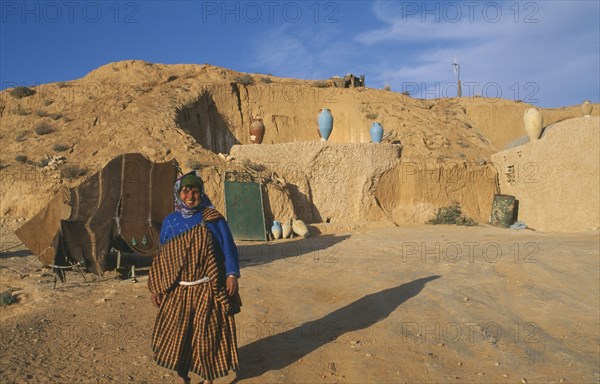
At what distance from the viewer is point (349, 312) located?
497 centimetres

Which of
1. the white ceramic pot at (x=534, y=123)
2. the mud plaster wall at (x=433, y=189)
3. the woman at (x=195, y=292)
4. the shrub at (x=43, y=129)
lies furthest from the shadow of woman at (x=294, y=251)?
the shrub at (x=43, y=129)

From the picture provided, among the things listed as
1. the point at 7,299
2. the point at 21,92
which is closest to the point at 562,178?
the point at 7,299

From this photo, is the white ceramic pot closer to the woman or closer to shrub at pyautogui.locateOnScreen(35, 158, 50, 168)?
the woman

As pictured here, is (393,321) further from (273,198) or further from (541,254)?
(273,198)

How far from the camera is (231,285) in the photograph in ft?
10.4

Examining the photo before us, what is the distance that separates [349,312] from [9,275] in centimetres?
467

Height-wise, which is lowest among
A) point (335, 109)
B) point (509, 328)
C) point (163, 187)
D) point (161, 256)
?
point (509, 328)

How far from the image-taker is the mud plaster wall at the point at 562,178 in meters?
11.8

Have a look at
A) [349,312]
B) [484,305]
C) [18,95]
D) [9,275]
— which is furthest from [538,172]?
[18,95]

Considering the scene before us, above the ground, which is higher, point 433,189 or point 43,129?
point 43,129

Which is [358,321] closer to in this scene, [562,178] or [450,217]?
[562,178]

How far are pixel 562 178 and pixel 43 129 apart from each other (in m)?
14.7

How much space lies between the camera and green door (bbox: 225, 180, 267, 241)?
1162cm

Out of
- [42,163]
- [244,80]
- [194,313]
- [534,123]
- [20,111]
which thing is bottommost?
[194,313]
